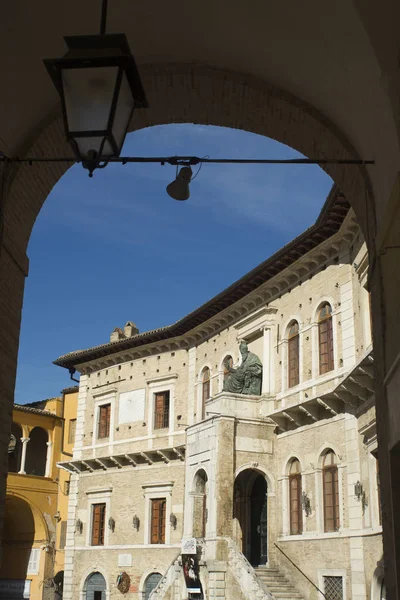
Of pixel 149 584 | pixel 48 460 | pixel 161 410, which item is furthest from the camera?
pixel 48 460

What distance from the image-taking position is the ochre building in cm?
3519

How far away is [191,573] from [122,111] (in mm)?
19138

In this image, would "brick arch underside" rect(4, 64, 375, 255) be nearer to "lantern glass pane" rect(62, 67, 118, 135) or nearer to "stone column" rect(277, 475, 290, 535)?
"lantern glass pane" rect(62, 67, 118, 135)

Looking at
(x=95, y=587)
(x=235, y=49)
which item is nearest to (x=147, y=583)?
(x=95, y=587)

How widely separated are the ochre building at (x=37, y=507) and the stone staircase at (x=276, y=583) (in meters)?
17.2

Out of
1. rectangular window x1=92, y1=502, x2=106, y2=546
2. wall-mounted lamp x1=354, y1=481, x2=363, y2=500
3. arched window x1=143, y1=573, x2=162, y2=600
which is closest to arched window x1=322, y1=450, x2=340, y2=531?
wall-mounted lamp x1=354, y1=481, x2=363, y2=500

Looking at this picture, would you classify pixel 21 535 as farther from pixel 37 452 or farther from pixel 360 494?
pixel 360 494

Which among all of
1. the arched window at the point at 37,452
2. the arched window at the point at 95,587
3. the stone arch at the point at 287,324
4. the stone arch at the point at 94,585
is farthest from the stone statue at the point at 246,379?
the arched window at the point at 37,452

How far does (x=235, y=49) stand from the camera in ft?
22.5

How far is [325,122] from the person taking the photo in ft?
23.2

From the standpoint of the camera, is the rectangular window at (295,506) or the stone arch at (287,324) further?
the stone arch at (287,324)

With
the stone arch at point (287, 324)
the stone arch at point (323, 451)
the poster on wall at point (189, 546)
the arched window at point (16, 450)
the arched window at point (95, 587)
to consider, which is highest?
the stone arch at point (287, 324)

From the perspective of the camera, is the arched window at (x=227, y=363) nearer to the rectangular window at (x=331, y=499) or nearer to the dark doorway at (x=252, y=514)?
the dark doorway at (x=252, y=514)

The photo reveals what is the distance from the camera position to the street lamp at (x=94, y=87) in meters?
4.22
